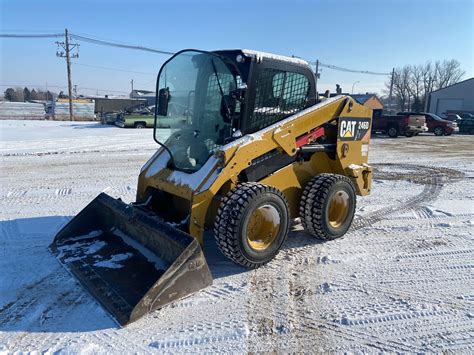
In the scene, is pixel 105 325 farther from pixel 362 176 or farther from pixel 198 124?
pixel 362 176

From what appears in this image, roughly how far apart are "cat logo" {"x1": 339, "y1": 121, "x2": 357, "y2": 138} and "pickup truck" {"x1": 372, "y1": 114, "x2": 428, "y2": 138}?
17271mm

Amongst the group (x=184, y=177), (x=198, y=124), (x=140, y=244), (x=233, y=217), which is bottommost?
(x=140, y=244)

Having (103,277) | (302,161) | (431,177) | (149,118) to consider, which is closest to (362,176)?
(302,161)

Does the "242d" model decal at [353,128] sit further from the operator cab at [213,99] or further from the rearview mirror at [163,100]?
the rearview mirror at [163,100]

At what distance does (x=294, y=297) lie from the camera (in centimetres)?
342

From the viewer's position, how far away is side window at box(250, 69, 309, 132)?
13.8 feet

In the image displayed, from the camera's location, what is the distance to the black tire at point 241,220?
3.56 m

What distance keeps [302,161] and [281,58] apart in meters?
1.27

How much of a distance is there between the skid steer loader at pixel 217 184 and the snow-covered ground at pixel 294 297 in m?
0.22

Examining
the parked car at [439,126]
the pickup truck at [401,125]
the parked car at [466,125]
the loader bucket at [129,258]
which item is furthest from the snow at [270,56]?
the parked car at [466,125]

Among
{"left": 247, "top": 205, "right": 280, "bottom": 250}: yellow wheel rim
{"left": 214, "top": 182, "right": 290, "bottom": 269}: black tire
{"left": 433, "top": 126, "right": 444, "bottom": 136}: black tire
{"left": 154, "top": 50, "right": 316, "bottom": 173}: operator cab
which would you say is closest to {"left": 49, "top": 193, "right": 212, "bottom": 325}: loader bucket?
{"left": 214, "top": 182, "right": 290, "bottom": 269}: black tire

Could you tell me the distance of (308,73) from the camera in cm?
478

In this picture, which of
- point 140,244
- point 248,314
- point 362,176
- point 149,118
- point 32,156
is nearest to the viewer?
point 248,314

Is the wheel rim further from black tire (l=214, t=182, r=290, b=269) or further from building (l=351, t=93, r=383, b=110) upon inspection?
building (l=351, t=93, r=383, b=110)
